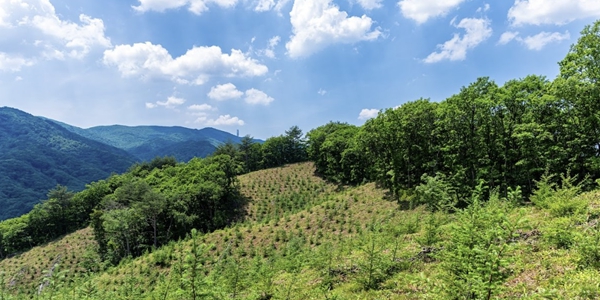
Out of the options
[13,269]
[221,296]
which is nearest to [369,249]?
[221,296]

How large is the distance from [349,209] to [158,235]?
25.1 m

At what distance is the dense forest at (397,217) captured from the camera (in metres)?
4.87

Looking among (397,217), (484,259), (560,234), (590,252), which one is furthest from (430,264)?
(397,217)

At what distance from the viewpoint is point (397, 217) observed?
18.4 metres

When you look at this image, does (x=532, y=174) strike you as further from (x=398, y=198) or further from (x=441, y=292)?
(x=441, y=292)

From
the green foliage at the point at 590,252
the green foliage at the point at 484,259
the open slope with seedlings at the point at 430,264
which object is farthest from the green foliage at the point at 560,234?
the green foliage at the point at 484,259

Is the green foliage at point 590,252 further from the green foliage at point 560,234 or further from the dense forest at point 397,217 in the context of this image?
the green foliage at point 560,234

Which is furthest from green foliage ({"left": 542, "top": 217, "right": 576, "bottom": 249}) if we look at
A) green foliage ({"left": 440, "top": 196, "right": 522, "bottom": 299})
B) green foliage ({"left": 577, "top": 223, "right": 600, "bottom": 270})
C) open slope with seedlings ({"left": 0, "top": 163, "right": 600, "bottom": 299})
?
green foliage ({"left": 440, "top": 196, "right": 522, "bottom": 299})

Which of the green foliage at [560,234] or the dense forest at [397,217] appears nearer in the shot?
the dense forest at [397,217]

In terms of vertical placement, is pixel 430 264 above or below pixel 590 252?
below

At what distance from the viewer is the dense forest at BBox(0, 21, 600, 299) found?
487 cm

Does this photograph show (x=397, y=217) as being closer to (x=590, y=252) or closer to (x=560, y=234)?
(x=560, y=234)

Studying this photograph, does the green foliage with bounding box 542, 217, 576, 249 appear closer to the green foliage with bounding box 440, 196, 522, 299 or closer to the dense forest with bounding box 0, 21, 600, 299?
the dense forest with bounding box 0, 21, 600, 299

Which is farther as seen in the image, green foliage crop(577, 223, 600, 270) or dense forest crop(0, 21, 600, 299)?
green foliage crop(577, 223, 600, 270)
